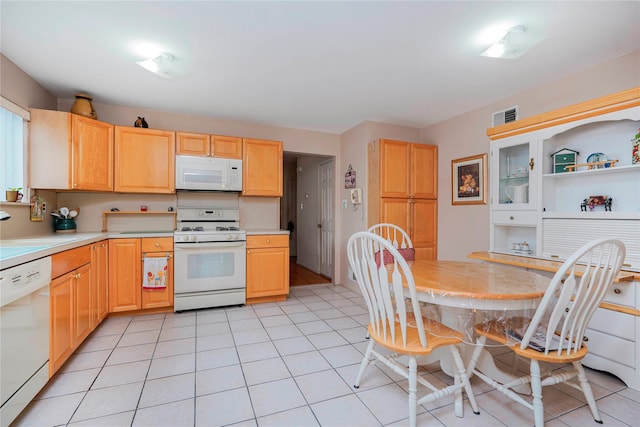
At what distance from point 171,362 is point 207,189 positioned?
203 cm

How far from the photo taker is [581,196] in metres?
2.49

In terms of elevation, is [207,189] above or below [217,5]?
below

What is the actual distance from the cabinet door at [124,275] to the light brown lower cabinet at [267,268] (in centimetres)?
118

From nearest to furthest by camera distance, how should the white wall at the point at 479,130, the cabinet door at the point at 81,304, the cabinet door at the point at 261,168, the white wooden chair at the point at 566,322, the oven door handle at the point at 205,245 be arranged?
the white wooden chair at the point at 566,322 < the cabinet door at the point at 81,304 < the white wall at the point at 479,130 < the oven door handle at the point at 205,245 < the cabinet door at the point at 261,168

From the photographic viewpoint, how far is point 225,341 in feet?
8.41

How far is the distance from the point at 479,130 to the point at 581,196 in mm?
1324

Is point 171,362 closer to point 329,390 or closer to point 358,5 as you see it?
point 329,390

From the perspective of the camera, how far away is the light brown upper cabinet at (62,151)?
2.73 meters

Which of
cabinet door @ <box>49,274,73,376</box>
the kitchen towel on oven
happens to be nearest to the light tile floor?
cabinet door @ <box>49,274,73,376</box>

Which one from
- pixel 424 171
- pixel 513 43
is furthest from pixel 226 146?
pixel 513 43

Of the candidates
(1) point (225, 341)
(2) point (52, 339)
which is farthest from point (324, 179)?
(2) point (52, 339)

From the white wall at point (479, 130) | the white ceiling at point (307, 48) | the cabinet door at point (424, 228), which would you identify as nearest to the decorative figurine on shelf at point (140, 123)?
the white ceiling at point (307, 48)

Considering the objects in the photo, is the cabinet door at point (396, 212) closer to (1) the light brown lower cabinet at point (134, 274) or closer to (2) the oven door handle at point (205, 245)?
(2) the oven door handle at point (205, 245)

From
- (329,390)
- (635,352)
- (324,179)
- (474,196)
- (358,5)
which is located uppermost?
(358,5)
